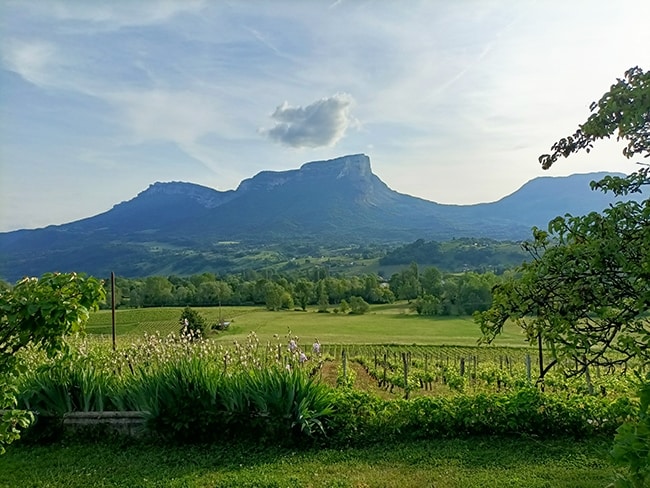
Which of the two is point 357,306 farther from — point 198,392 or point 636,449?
point 636,449

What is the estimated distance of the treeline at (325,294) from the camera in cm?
5547

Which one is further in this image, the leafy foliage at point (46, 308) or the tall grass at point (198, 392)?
the tall grass at point (198, 392)

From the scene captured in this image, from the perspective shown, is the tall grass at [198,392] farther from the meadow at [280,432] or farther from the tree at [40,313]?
the tree at [40,313]

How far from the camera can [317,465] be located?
4.97m

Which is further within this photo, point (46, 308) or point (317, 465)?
point (317, 465)

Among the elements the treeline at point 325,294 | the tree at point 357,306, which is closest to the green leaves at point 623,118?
the treeline at point 325,294

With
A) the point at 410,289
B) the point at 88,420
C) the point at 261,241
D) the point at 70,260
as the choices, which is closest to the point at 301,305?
the point at 410,289

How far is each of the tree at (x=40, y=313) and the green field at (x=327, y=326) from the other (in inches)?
1107

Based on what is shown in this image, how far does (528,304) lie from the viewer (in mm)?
2312

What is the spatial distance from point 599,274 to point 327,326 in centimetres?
4318

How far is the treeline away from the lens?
55.5m

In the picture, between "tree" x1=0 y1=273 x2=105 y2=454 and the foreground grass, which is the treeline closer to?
the foreground grass

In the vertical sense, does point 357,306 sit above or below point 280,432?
below

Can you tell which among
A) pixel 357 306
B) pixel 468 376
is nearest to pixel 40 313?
pixel 468 376
